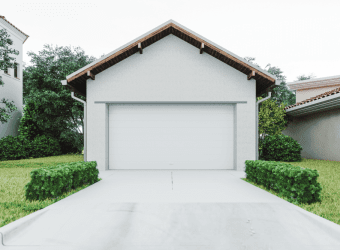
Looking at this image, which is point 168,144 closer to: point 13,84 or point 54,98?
point 54,98

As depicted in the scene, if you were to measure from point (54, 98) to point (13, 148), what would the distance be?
458cm

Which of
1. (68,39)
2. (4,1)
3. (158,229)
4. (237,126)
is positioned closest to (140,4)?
(4,1)

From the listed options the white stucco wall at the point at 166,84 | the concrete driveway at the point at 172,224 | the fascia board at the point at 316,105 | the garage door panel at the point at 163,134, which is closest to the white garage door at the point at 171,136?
the garage door panel at the point at 163,134

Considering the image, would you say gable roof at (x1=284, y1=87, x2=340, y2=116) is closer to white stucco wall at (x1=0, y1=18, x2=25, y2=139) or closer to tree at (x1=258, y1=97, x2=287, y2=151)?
tree at (x1=258, y1=97, x2=287, y2=151)

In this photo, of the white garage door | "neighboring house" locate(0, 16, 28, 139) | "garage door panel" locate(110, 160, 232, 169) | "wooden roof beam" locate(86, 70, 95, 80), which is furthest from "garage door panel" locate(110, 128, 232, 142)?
"neighboring house" locate(0, 16, 28, 139)

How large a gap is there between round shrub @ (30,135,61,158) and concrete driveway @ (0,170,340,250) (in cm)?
1281

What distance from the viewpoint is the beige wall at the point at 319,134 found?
1241 centimetres

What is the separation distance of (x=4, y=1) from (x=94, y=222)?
Result: 13748 millimetres

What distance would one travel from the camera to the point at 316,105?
12.4m

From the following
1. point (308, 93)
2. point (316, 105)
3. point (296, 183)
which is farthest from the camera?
point (308, 93)

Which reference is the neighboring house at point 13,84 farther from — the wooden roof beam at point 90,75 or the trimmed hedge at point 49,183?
the trimmed hedge at point 49,183

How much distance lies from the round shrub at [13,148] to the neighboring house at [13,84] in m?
2.07

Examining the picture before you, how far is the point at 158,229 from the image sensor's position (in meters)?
3.86

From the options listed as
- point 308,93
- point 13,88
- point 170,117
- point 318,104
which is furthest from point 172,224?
point 308,93
